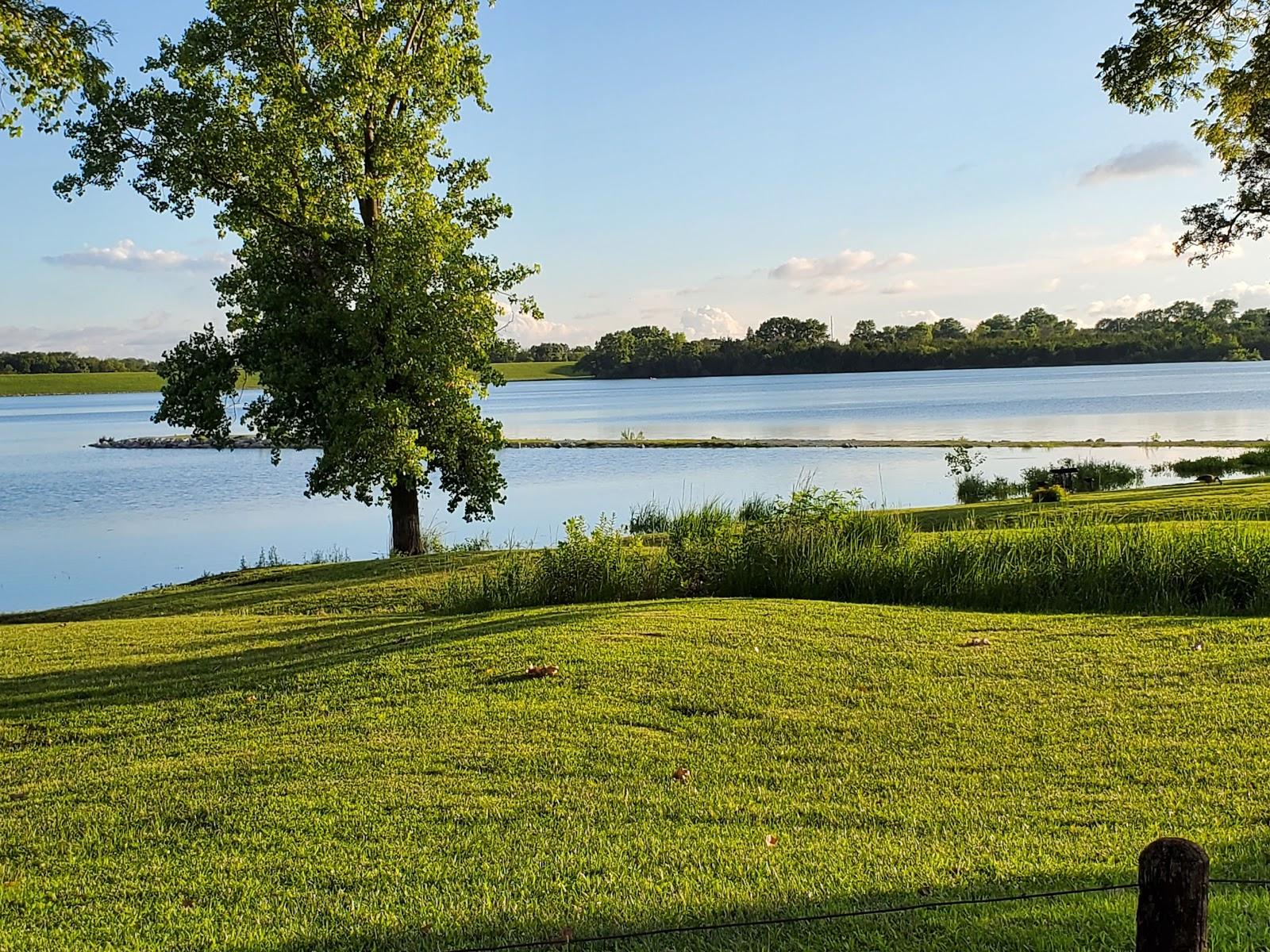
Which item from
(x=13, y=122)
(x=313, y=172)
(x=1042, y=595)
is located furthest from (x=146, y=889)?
(x=313, y=172)

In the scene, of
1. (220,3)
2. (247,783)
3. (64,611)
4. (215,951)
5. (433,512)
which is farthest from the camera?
(433,512)

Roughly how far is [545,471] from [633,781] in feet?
127

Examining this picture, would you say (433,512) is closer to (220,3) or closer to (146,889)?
(220,3)

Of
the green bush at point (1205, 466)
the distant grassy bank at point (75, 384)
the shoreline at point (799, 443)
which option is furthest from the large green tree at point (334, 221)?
the distant grassy bank at point (75, 384)

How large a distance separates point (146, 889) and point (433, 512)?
28.4 m

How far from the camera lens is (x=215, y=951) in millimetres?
4195

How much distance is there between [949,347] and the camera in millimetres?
156625

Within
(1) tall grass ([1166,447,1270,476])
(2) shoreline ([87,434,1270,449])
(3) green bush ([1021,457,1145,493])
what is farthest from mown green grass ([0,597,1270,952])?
(2) shoreline ([87,434,1270,449])

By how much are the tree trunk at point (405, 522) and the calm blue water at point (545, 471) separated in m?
5.42

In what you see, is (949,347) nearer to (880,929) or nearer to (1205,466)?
(1205,466)

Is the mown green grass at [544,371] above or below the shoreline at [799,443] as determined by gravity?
above

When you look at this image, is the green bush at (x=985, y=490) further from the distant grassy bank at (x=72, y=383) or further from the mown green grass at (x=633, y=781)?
the distant grassy bank at (x=72, y=383)

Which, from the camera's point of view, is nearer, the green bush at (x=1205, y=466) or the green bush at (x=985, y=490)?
the green bush at (x=985, y=490)

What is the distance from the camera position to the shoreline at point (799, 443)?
4316 centimetres
